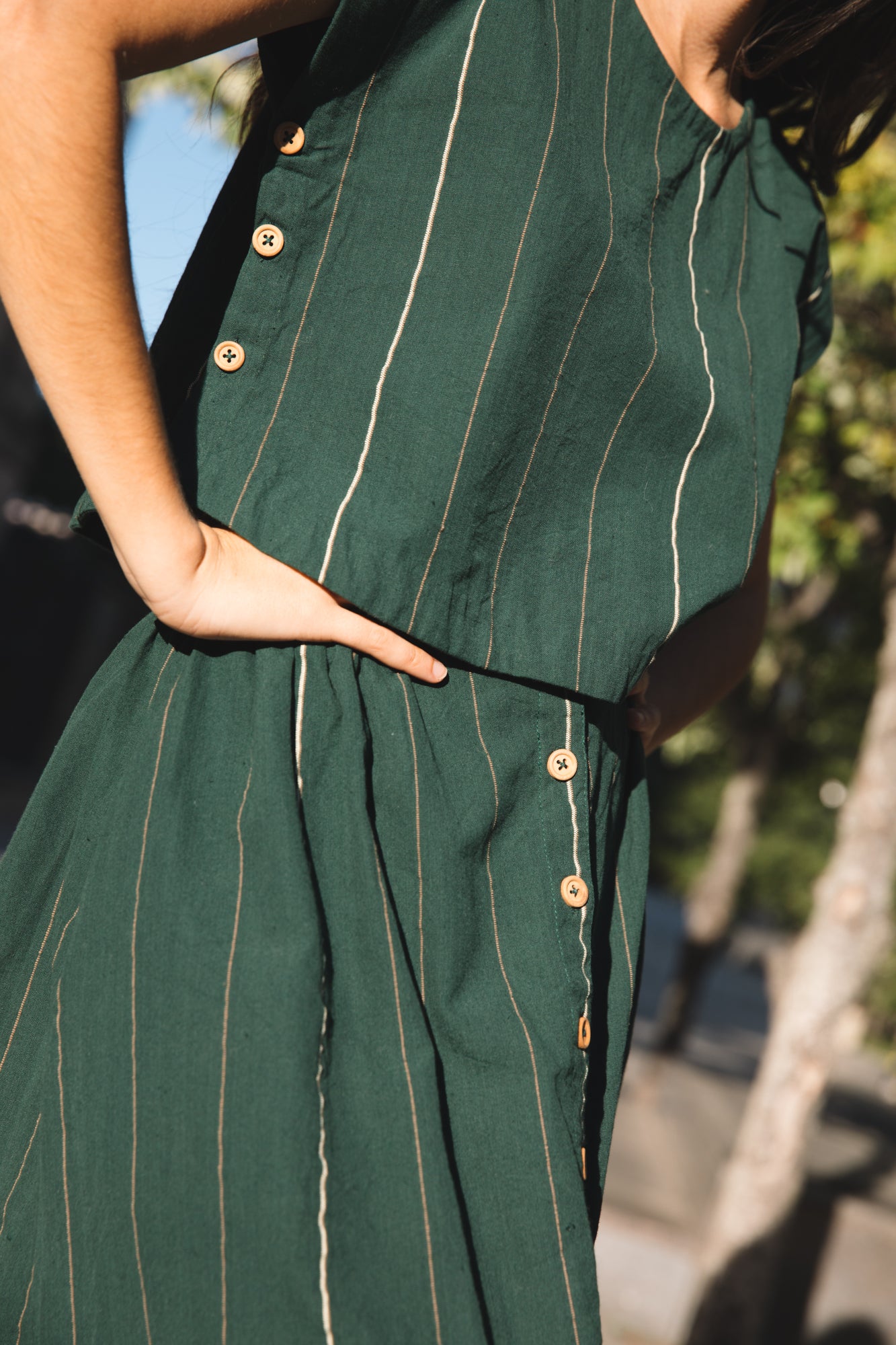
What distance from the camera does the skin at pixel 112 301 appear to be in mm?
854

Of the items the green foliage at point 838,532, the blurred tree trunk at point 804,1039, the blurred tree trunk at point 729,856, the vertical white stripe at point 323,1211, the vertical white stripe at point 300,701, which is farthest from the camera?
the blurred tree trunk at point 729,856

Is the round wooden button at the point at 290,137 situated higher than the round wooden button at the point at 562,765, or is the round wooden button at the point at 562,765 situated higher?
the round wooden button at the point at 290,137

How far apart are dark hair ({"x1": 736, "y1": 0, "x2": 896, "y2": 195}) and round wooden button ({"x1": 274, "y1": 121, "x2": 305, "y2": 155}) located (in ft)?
1.92

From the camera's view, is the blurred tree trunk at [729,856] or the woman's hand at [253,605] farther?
the blurred tree trunk at [729,856]

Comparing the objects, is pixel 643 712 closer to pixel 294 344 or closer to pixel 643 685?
pixel 643 685

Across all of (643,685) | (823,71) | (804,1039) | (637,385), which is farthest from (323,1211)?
(804,1039)

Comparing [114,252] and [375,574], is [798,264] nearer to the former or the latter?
[375,574]

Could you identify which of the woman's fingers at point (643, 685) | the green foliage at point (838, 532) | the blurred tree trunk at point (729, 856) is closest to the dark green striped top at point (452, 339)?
the woman's fingers at point (643, 685)

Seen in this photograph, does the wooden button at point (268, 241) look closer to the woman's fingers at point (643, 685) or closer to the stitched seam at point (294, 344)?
the stitched seam at point (294, 344)

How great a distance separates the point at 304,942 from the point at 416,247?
59 centimetres

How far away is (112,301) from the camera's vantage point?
36.3 inches

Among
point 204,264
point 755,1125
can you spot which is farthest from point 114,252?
point 755,1125

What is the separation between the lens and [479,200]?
103 cm

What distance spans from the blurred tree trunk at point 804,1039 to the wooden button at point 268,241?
149 inches
